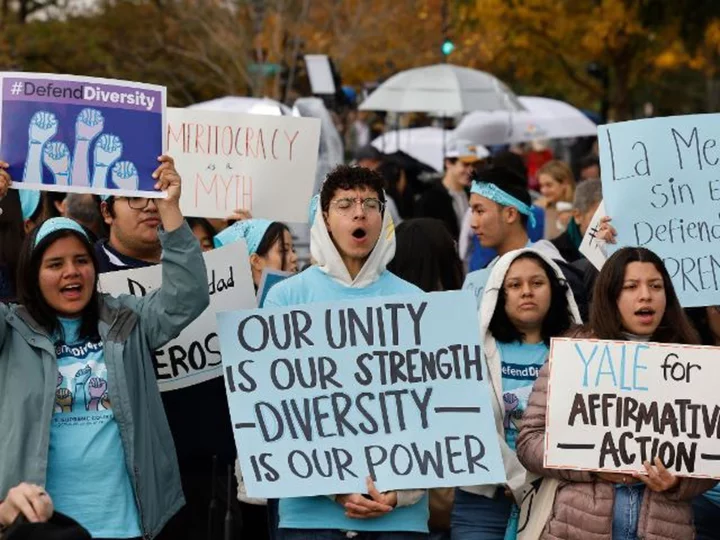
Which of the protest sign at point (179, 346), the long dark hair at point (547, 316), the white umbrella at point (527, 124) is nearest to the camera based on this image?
the long dark hair at point (547, 316)

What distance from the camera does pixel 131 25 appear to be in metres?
35.6

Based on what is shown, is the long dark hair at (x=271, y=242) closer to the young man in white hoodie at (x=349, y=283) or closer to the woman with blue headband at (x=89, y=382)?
the young man in white hoodie at (x=349, y=283)

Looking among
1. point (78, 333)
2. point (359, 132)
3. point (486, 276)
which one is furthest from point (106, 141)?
point (359, 132)

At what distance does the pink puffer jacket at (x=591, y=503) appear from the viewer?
5855mm

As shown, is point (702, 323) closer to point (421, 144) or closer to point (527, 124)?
point (527, 124)

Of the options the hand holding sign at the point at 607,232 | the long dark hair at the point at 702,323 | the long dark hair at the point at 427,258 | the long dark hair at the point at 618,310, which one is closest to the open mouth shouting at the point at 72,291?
the long dark hair at the point at 618,310

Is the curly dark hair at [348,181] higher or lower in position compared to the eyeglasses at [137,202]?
higher

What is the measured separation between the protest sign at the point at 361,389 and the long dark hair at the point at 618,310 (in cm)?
46

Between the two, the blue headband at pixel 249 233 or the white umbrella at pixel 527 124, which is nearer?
the blue headband at pixel 249 233

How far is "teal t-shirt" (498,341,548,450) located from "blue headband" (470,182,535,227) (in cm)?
133

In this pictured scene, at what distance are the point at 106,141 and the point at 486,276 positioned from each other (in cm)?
180

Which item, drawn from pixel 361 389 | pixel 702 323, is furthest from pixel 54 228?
pixel 702 323

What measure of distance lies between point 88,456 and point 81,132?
4.33ft

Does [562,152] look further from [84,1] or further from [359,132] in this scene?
[84,1]
